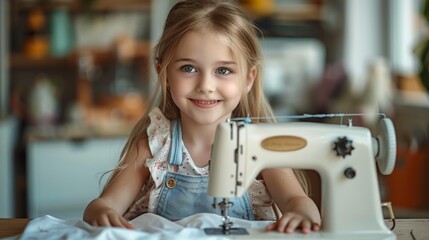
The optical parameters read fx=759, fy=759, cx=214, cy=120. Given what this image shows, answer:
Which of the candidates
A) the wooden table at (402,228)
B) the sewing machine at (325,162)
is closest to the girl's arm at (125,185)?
the wooden table at (402,228)

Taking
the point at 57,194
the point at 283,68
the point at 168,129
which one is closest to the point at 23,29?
the point at 57,194

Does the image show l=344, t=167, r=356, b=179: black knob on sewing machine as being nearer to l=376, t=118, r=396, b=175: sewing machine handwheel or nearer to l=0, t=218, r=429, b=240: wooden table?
l=376, t=118, r=396, b=175: sewing machine handwheel

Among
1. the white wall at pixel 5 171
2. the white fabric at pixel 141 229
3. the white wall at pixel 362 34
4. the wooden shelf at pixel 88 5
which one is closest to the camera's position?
the white fabric at pixel 141 229

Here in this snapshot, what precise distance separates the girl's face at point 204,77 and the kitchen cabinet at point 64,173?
249 cm

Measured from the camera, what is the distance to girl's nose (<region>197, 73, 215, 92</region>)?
4.53 feet

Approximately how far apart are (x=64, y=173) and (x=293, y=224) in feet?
9.20

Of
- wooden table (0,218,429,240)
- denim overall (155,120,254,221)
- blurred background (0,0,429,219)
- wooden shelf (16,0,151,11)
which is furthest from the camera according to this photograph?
wooden shelf (16,0,151,11)

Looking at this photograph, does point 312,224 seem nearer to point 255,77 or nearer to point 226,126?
point 226,126

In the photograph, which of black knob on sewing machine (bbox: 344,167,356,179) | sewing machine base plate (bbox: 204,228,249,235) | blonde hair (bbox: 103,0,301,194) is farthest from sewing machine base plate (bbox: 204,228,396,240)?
blonde hair (bbox: 103,0,301,194)

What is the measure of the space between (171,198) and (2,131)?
2.51 m

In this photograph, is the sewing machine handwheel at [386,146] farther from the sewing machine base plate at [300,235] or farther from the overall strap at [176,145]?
the overall strap at [176,145]

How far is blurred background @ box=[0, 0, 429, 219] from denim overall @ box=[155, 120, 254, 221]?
2.34 meters

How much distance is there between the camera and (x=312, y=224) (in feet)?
4.30

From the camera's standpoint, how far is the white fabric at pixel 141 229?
3.97 feet
